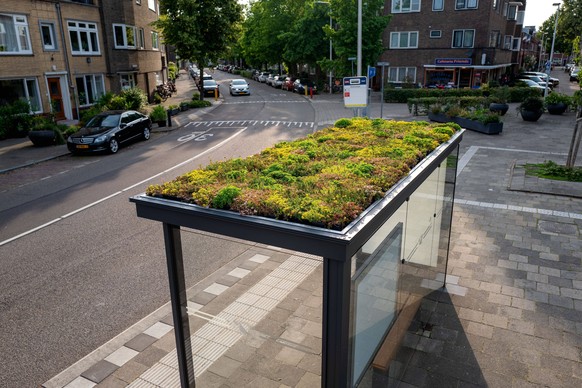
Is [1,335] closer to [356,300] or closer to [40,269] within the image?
[40,269]

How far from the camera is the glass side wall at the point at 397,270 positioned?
401 cm

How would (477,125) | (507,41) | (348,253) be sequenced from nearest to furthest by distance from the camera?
(348,253) → (477,125) → (507,41)

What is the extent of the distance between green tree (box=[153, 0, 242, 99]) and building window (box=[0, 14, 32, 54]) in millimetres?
10936

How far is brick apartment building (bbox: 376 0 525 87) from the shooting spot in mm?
41094

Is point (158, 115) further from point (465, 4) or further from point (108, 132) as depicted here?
point (465, 4)

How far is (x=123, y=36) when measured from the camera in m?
31.2

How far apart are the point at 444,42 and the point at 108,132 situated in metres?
34.1


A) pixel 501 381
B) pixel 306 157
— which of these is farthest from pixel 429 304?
pixel 306 157

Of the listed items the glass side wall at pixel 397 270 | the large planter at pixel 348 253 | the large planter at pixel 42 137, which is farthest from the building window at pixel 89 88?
the large planter at pixel 348 253

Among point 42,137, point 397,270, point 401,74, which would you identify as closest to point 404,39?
point 401,74

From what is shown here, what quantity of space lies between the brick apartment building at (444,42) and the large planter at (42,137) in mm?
31623

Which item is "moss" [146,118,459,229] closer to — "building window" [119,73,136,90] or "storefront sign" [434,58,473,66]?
"building window" [119,73,136,90]

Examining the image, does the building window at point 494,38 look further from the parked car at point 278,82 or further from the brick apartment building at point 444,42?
the parked car at point 278,82

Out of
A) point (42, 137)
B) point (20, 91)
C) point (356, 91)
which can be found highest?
point (356, 91)
